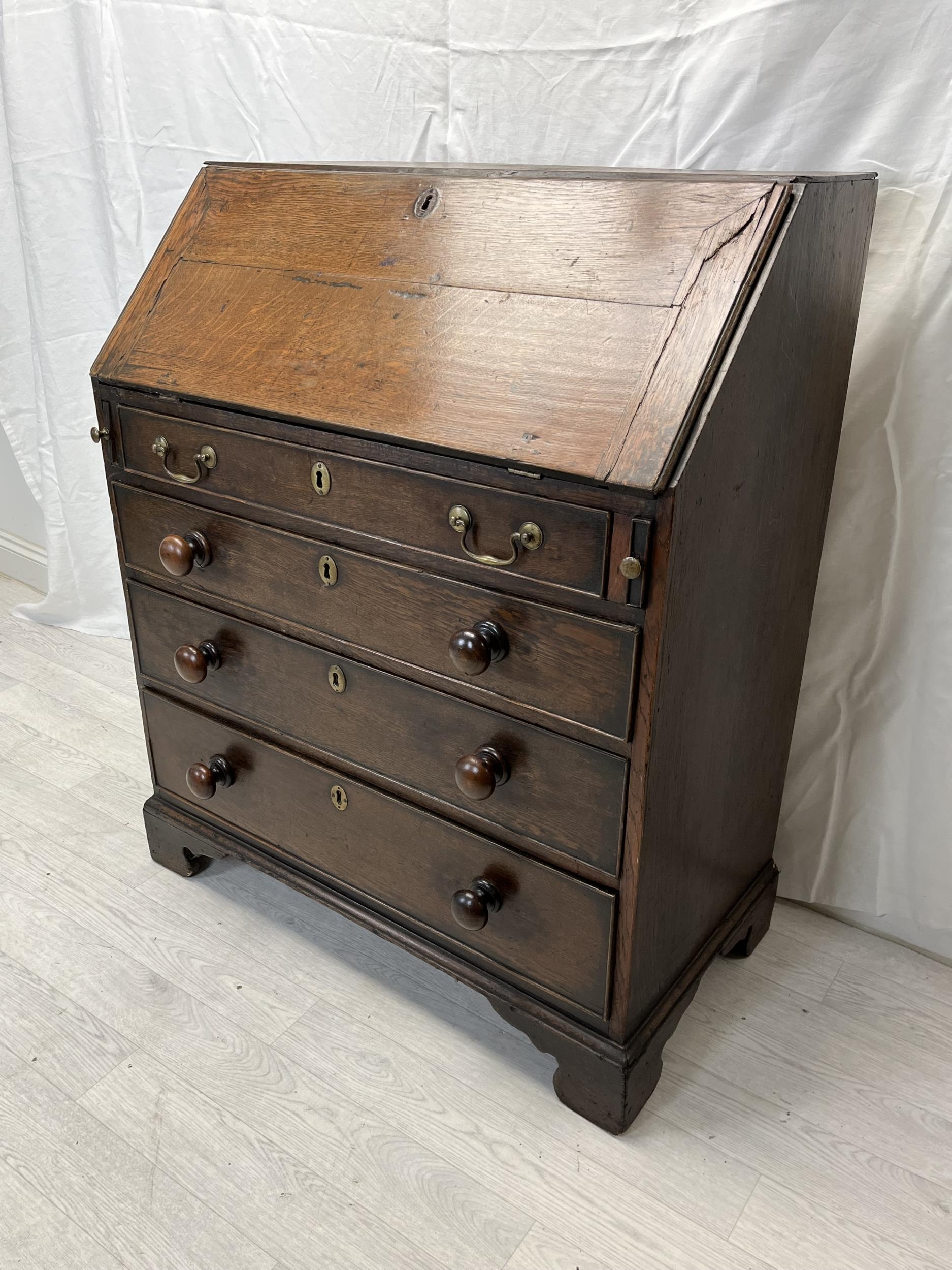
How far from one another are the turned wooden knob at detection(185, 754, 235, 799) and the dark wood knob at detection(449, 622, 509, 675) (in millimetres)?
590

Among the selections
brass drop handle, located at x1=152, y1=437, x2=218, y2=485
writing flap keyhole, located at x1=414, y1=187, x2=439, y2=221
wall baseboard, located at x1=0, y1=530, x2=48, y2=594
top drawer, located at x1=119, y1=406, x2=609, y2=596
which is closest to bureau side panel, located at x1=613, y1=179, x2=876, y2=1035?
top drawer, located at x1=119, y1=406, x2=609, y2=596

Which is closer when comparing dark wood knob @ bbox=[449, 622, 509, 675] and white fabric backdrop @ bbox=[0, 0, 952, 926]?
dark wood knob @ bbox=[449, 622, 509, 675]

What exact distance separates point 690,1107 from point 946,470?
934mm

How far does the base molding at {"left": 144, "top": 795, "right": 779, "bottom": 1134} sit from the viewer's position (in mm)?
1275

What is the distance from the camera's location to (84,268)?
224 cm

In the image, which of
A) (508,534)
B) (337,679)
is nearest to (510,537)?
(508,534)

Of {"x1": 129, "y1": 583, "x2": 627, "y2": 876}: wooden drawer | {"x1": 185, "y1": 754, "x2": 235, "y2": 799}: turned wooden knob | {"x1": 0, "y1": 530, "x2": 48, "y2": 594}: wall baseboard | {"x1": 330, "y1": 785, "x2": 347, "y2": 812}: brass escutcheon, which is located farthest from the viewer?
{"x1": 0, "y1": 530, "x2": 48, "y2": 594}: wall baseboard

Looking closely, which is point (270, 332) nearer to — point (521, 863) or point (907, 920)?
point (521, 863)

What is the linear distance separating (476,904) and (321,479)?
553 millimetres

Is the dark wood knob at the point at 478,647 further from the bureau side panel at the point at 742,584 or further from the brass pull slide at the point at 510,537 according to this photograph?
the bureau side panel at the point at 742,584

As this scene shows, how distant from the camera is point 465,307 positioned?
114 cm

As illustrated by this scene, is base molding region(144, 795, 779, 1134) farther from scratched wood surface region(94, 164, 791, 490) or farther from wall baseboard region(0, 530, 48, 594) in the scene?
wall baseboard region(0, 530, 48, 594)

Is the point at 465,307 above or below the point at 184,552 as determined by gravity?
above

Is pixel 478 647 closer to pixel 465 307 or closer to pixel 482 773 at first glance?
pixel 482 773
